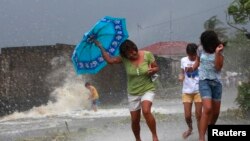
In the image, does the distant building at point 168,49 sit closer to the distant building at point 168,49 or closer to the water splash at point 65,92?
the distant building at point 168,49

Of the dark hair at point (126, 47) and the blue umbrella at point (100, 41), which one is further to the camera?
the blue umbrella at point (100, 41)

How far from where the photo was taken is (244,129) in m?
5.45

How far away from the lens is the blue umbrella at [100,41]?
7.57 m

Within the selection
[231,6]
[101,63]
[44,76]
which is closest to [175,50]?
[44,76]

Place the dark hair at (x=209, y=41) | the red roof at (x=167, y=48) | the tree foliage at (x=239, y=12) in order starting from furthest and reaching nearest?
the red roof at (x=167, y=48)
the tree foliage at (x=239, y=12)
the dark hair at (x=209, y=41)

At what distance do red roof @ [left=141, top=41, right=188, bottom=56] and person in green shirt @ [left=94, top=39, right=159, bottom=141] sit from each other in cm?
5496

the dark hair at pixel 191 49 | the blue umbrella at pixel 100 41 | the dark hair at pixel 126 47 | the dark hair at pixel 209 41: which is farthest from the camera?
the dark hair at pixel 191 49

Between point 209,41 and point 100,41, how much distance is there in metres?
1.85

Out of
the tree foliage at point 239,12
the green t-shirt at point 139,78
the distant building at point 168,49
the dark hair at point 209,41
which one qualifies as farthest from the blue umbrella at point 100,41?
the distant building at point 168,49

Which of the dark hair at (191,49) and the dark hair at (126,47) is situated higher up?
the dark hair at (126,47)

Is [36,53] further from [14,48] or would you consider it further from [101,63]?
[101,63]

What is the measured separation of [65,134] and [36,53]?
47.3ft

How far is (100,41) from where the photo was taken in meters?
7.64

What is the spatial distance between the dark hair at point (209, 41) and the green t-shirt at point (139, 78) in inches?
35.1
